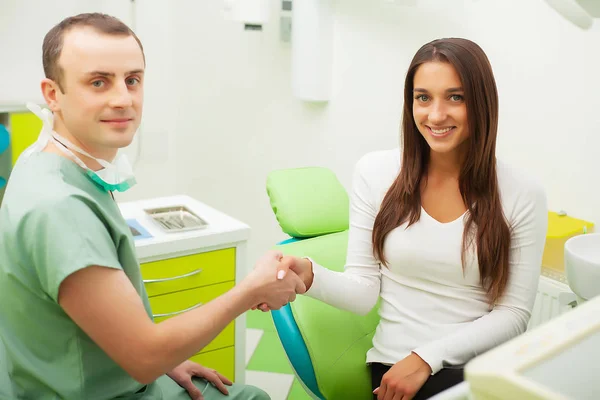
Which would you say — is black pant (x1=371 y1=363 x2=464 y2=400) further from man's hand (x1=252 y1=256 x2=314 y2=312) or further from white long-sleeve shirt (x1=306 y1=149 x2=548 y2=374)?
man's hand (x1=252 y1=256 x2=314 y2=312)

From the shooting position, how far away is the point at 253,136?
297 centimetres

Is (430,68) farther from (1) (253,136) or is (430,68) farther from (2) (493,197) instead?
(1) (253,136)

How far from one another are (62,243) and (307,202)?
942 mm

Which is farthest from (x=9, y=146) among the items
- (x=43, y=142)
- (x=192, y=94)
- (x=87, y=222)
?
(x=87, y=222)

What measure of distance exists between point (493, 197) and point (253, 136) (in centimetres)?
173

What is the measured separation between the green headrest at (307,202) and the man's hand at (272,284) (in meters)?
0.39

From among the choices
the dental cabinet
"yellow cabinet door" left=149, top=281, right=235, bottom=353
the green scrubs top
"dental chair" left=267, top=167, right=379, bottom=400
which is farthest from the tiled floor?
the green scrubs top

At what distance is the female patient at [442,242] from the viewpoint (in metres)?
1.36

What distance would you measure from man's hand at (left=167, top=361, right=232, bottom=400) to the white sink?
84cm

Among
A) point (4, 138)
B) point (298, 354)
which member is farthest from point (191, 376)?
point (4, 138)

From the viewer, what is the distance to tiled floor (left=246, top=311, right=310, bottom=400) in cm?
230

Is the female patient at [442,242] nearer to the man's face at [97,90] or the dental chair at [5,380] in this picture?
the man's face at [97,90]

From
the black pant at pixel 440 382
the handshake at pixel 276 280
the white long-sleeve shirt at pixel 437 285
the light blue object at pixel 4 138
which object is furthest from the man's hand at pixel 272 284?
the light blue object at pixel 4 138

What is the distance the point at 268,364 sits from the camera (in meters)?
2.48
